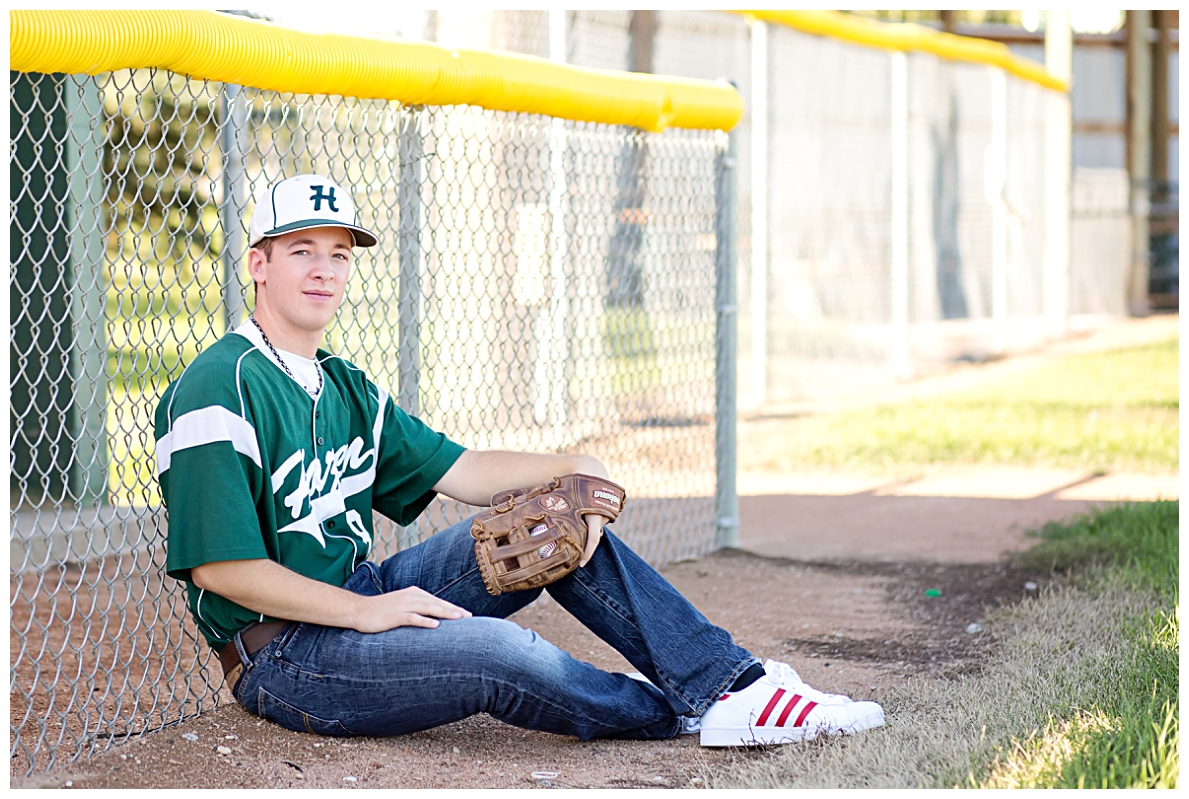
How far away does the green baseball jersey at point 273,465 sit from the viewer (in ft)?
9.11

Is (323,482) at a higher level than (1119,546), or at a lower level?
higher

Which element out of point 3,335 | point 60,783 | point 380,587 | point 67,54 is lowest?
point 60,783

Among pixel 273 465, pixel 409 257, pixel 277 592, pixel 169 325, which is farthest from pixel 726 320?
pixel 277 592

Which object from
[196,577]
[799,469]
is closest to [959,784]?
[196,577]

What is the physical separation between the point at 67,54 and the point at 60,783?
1599mm

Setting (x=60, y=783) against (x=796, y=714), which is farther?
(x=796, y=714)

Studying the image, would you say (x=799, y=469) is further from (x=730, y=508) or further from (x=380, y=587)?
(x=380, y=587)

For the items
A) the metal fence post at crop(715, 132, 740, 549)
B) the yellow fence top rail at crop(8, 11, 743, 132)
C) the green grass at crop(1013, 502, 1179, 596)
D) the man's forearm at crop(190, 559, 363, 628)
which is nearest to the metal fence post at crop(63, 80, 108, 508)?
the yellow fence top rail at crop(8, 11, 743, 132)

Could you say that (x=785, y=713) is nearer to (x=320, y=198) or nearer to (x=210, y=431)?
(x=210, y=431)

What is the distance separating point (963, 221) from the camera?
43.2 ft

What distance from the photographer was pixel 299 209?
296 cm

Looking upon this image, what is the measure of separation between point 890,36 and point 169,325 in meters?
9.00

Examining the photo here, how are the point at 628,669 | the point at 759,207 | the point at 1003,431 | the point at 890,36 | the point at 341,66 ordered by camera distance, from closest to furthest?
the point at 341,66
the point at 628,669
the point at 1003,431
the point at 759,207
the point at 890,36

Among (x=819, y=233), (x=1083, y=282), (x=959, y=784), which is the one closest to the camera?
(x=959, y=784)
